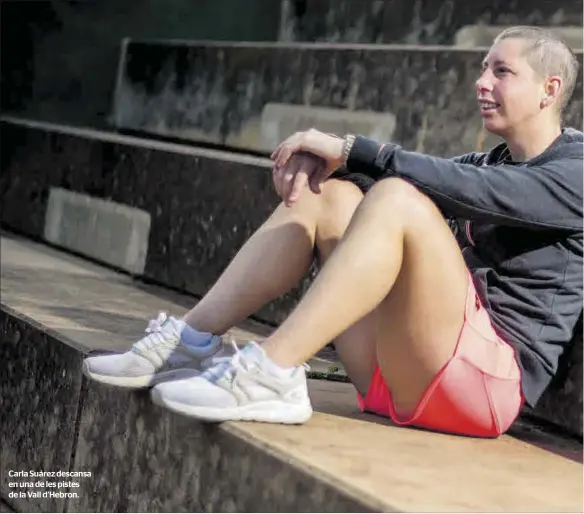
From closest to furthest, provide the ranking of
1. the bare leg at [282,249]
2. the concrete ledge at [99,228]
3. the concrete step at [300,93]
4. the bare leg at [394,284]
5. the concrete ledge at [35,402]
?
the bare leg at [394,284], the bare leg at [282,249], the concrete ledge at [35,402], the concrete step at [300,93], the concrete ledge at [99,228]

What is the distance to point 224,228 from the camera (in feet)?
10.4

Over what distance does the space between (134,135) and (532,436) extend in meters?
2.62

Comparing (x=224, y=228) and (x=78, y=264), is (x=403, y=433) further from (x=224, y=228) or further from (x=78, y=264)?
(x=78, y=264)

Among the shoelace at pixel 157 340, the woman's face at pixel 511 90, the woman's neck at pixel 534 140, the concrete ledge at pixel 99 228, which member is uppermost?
the woman's face at pixel 511 90

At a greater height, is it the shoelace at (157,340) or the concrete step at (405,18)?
the concrete step at (405,18)

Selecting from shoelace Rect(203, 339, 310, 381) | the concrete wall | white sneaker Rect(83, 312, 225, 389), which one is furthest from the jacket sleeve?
the concrete wall

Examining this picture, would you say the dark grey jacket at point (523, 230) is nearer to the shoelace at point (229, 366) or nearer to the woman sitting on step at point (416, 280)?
the woman sitting on step at point (416, 280)

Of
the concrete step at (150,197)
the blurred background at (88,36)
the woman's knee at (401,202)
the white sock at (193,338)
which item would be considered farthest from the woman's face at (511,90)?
the blurred background at (88,36)

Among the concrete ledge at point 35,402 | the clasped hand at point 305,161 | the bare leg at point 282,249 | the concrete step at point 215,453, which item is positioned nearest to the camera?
the concrete step at point 215,453

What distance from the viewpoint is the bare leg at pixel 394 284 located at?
178 cm

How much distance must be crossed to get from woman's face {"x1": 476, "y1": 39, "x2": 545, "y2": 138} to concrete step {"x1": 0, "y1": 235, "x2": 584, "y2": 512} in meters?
0.55

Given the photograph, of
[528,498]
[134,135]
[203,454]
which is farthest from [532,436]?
[134,135]

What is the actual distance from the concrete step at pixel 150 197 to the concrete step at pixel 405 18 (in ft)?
2.91

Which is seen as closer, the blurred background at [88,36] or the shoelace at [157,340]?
the shoelace at [157,340]
